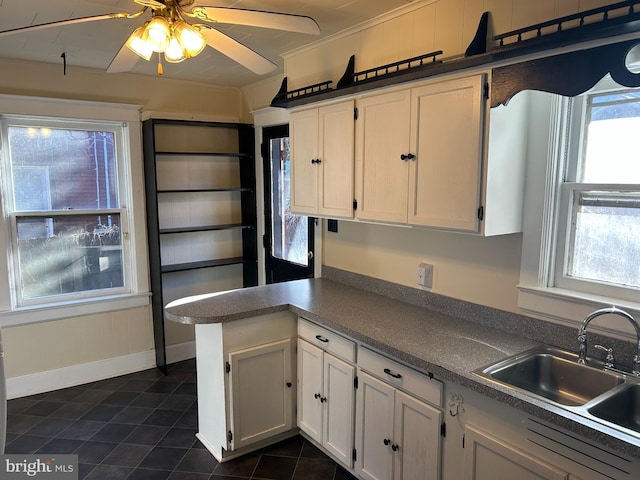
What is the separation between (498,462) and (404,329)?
68 centimetres

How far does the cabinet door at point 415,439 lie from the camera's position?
1.84 m

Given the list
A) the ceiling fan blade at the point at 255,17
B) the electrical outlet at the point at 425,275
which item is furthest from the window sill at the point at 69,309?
the ceiling fan blade at the point at 255,17

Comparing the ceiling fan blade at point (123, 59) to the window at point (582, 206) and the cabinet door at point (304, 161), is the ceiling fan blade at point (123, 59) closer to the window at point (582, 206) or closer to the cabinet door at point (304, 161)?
the cabinet door at point (304, 161)

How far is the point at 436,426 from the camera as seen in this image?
5.99 feet

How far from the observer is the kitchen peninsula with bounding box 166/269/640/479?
142 centimetres

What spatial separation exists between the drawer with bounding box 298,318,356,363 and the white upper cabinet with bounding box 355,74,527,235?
66cm

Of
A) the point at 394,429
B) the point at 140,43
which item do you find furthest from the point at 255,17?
the point at 394,429

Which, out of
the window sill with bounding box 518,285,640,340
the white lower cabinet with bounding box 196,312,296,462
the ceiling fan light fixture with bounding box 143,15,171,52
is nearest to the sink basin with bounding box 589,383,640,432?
the window sill with bounding box 518,285,640,340

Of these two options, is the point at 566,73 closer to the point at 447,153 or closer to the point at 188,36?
the point at 447,153

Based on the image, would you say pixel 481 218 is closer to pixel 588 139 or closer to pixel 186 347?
pixel 588 139

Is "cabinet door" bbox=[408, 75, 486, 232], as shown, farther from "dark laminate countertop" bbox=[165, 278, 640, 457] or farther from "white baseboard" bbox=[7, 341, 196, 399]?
"white baseboard" bbox=[7, 341, 196, 399]

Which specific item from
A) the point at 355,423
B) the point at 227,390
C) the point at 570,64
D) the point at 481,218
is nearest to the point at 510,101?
the point at 570,64

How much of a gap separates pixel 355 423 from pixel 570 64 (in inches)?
71.9

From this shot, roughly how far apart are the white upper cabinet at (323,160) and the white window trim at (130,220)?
154 centimetres
